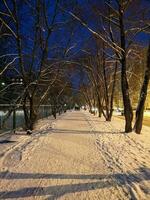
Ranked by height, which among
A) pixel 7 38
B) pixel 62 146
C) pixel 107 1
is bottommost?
pixel 62 146

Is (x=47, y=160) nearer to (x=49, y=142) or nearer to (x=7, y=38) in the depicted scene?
(x=49, y=142)

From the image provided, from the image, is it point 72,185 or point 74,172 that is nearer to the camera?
point 72,185

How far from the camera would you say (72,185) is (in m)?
7.06

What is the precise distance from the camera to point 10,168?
8.52 m

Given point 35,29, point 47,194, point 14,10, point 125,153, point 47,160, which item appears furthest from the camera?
point 35,29

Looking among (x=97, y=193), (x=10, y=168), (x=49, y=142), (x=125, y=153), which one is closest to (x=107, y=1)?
(x=49, y=142)

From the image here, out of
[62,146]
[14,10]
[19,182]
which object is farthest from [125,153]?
[14,10]

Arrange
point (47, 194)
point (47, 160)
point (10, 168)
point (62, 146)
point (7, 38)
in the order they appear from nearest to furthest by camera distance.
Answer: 1. point (47, 194)
2. point (10, 168)
3. point (47, 160)
4. point (62, 146)
5. point (7, 38)

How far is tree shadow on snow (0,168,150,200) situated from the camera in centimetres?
643

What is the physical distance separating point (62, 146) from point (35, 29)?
7501 millimetres

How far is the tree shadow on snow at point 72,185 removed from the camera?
6430mm

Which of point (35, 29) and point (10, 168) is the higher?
point (35, 29)

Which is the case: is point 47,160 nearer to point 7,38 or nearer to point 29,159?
point 29,159

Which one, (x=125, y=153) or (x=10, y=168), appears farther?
(x=125, y=153)
